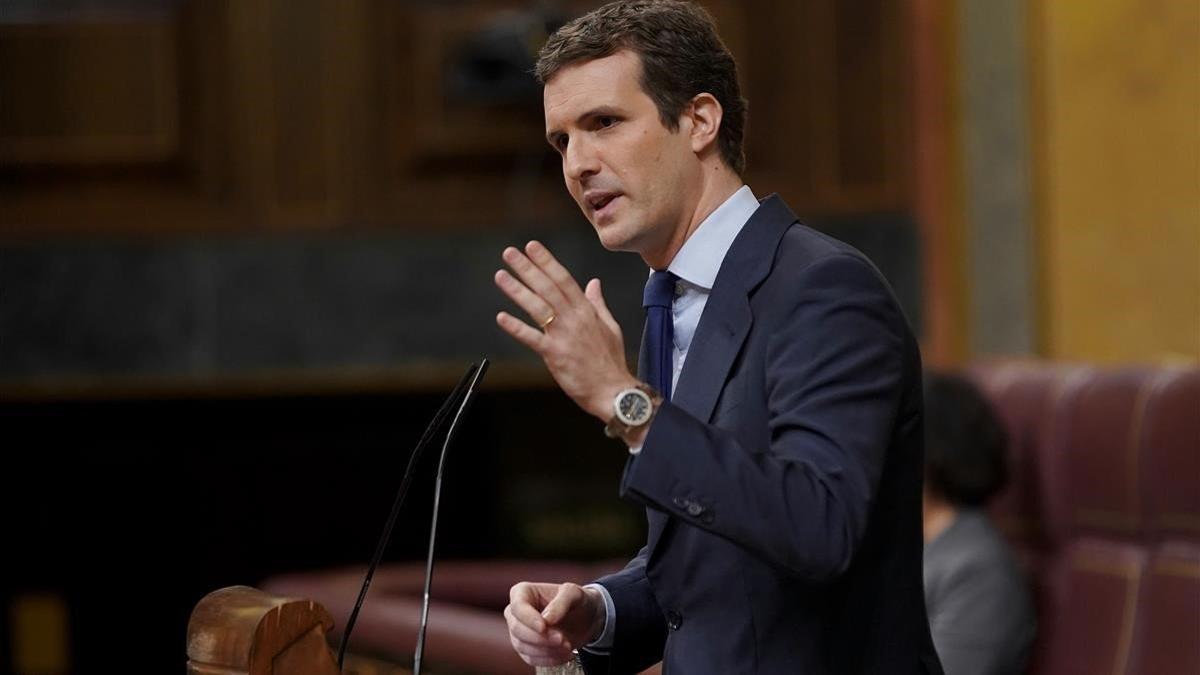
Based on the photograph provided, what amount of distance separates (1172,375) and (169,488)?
3.16m

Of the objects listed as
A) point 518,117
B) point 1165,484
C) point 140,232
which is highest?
point 518,117

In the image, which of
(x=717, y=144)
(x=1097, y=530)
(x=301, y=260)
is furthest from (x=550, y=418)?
(x=717, y=144)

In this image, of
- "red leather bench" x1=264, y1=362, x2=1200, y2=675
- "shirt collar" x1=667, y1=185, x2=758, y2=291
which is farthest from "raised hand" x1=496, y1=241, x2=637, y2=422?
"red leather bench" x1=264, y1=362, x2=1200, y2=675

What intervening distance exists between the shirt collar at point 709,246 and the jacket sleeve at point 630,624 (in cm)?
30

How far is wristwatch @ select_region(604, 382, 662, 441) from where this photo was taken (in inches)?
55.8

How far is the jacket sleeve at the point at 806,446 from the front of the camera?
1399 mm

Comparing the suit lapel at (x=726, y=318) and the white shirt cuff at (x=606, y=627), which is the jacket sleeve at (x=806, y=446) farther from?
the white shirt cuff at (x=606, y=627)

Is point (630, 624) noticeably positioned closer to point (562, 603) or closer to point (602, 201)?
point (562, 603)

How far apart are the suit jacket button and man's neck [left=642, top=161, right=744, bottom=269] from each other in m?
0.33

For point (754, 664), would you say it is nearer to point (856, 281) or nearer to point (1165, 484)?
point (856, 281)

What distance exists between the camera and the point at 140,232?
15.5 feet

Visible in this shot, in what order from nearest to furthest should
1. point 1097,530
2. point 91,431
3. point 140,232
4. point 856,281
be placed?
1. point 856,281
2. point 1097,530
3. point 140,232
4. point 91,431

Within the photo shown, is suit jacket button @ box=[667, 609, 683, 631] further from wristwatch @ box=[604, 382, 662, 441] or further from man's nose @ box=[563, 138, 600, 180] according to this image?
man's nose @ box=[563, 138, 600, 180]

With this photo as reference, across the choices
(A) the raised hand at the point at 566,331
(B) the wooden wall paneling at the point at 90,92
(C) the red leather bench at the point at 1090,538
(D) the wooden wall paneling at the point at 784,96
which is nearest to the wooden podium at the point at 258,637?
(A) the raised hand at the point at 566,331
